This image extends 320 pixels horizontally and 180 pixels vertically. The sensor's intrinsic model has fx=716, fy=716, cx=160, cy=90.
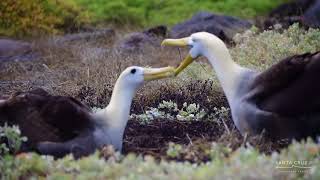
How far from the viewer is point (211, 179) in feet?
10.3

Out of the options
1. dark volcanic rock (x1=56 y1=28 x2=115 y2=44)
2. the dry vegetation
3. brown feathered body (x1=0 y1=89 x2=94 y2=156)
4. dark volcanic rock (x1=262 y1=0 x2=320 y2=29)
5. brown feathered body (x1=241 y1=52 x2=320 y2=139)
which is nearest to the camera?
the dry vegetation

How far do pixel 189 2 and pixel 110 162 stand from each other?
40.2ft

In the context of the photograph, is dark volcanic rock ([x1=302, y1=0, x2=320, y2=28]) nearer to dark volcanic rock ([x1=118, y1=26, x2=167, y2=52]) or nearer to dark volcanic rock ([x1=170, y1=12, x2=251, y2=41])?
dark volcanic rock ([x1=170, y1=12, x2=251, y2=41])

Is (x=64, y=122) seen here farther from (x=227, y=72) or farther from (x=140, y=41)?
(x=140, y=41)

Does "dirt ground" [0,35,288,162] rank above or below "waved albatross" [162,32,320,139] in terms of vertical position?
below

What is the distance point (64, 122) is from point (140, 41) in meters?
6.69

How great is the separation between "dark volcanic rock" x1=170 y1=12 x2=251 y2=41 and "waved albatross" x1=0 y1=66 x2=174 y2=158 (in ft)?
23.0

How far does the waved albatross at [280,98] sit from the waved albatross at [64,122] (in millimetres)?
718

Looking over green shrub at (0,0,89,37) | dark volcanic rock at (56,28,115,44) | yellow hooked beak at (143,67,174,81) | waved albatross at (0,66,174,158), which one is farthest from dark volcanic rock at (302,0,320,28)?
waved albatross at (0,66,174,158)

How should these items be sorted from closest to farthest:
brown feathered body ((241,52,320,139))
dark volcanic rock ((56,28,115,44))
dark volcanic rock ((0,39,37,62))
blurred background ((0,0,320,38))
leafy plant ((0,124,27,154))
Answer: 1. leafy plant ((0,124,27,154))
2. brown feathered body ((241,52,320,139))
3. dark volcanic rock ((0,39,37,62))
4. dark volcanic rock ((56,28,115,44))
5. blurred background ((0,0,320,38))

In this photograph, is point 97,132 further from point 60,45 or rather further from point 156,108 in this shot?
point 60,45

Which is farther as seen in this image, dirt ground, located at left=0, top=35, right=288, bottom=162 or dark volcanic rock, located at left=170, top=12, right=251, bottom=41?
dark volcanic rock, located at left=170, top=12, right=251, bottom=41

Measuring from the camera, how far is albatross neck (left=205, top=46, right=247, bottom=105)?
454 centimetres

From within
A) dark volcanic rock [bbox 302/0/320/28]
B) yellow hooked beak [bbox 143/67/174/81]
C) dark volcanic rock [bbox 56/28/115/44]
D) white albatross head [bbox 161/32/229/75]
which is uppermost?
white albatross head [bbox 161/32/229/75]
